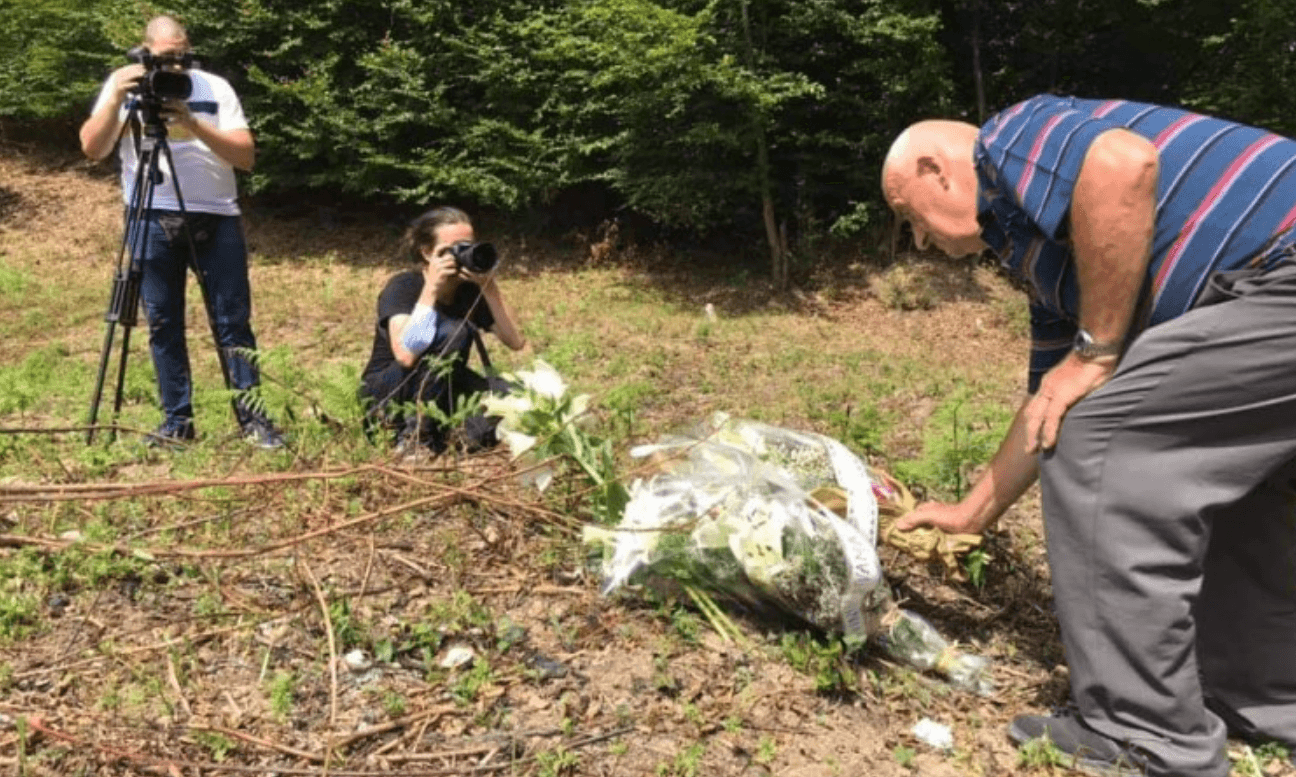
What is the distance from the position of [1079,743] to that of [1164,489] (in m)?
0.58

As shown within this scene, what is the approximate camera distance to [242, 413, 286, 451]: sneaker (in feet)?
12.1

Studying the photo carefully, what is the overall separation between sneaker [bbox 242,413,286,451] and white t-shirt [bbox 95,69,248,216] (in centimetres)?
96

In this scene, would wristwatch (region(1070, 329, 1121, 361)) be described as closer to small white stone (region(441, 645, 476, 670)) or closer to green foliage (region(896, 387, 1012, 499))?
green foliage (region(896, 387, 1012, 499))

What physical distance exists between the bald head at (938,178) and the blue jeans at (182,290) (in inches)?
112

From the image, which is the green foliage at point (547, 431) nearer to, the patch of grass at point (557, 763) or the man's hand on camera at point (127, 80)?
the patch of grass at point (557, 763)

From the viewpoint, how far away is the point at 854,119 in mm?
9797

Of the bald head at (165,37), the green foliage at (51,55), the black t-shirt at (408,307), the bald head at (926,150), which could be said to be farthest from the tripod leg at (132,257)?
the green foliage at (51,55)

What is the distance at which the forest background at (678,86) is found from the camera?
29.1 feet

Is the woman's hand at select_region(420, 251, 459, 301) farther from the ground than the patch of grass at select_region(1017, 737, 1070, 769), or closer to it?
farther from the ground

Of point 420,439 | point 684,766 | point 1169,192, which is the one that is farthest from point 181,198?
point 1169,192

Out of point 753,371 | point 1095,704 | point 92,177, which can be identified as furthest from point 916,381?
point 92,177

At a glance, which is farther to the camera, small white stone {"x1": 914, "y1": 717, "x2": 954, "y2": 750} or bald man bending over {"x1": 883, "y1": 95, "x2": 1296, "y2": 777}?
small white stone {"x1": 914, "y1": 717, "x2": 954, "y2": 750}

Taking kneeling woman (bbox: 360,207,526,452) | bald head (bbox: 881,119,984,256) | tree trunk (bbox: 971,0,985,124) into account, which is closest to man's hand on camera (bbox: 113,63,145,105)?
kneeling woman (bbox: 360,207,526,452)

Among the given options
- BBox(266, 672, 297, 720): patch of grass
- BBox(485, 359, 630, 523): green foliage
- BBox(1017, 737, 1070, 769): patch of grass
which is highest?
BBox(485, 359, 630, 523): green foliage
